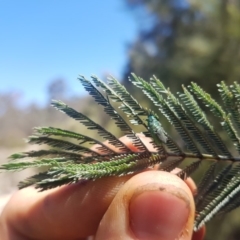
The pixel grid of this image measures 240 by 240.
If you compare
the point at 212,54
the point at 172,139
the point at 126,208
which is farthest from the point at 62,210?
the point at 212,54

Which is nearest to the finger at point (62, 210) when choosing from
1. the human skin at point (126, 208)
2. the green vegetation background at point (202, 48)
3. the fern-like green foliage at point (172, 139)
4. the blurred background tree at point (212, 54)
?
the human skin at point (126, 208)

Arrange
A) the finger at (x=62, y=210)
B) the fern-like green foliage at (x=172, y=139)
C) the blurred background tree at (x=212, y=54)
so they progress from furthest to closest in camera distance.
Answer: the blurred background tree at (x=212, y=54) < the finger at (x=62, y=210) < the fern-like green foliage at (x=172, y=139)

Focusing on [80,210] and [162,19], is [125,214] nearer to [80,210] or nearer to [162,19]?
[80,210]

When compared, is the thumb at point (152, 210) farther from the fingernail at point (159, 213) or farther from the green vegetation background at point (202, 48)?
the green vegetation background at point (202, 48)

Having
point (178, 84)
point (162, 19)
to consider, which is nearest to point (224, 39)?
point (178, 84)

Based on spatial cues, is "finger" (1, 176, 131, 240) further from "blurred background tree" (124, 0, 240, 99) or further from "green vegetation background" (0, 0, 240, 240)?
"blurred background tree" (124, 0, 240, 99)

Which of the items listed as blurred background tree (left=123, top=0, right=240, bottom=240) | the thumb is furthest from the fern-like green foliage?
blurred background tree (left=123, top=0, right=240, bottom=240)

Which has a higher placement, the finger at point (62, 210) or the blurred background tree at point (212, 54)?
the blurred background tree at point (212, 54)
